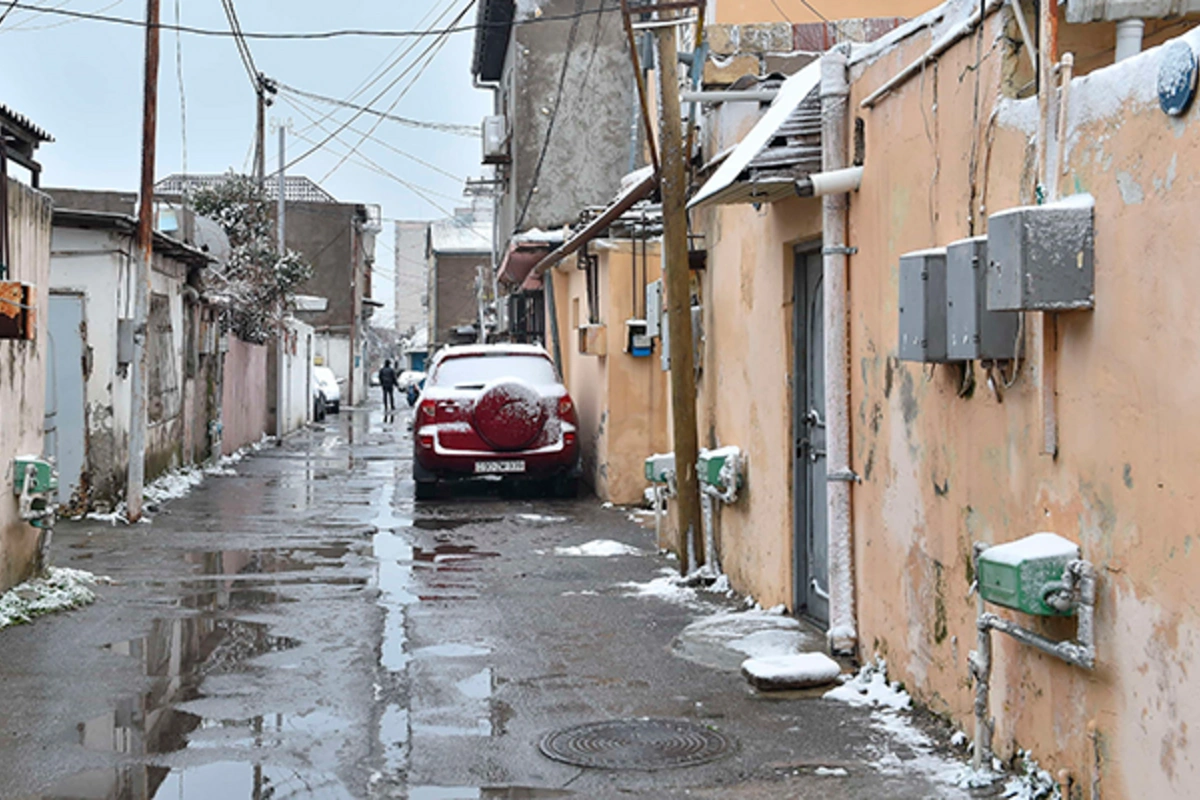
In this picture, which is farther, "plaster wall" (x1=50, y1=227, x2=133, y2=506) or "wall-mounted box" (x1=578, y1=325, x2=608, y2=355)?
"wall-mounted box" (x1=578, y1=325, x2=608, y2=355)

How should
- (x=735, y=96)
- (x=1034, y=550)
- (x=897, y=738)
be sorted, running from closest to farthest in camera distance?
(x=1034, y=550)
(x=897, y=738)
(x=735, y=96)

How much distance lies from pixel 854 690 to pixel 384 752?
88.2 inches

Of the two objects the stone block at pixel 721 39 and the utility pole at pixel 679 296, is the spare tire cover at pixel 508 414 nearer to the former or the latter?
the utility pole at pixel 679 296

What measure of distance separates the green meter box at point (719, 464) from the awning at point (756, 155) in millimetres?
2002

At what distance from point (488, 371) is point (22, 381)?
301 inches

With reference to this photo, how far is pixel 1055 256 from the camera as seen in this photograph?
4.32 metres

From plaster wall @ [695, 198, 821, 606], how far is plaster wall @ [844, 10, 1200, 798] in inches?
57.2

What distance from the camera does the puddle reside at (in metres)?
4.95

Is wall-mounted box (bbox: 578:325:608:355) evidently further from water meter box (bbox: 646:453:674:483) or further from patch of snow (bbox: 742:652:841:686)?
patch of snow (bbox: 742:652:841:686)

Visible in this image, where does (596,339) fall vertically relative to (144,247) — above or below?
below

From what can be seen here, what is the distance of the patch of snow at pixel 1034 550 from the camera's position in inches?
173

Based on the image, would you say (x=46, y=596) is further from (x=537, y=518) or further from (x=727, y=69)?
(x=537, y=518)

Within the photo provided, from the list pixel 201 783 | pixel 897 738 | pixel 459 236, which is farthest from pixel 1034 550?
pixel 459 236

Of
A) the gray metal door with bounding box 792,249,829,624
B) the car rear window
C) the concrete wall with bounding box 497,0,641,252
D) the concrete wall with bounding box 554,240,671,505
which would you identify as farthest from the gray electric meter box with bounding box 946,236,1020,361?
the concrete wall with bounding box 497,0,641,252
